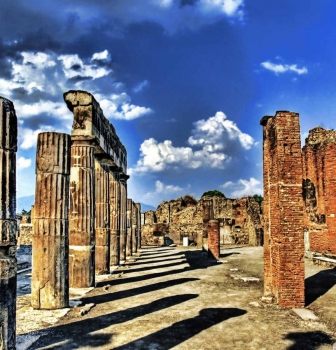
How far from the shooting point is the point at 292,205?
8.05 m

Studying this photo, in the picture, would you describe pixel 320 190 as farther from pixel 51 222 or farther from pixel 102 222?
pixel 51 222

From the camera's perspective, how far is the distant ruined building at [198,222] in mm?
30312

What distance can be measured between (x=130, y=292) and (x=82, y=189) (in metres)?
3.09

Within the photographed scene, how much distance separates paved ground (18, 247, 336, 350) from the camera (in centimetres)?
558

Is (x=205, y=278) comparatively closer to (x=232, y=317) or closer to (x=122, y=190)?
(x=232, y=317)

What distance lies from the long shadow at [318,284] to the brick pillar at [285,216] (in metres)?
0.74

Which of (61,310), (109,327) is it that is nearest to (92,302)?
(61,310)

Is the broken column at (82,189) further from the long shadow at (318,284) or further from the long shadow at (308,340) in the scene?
the long shadow at (308,340)

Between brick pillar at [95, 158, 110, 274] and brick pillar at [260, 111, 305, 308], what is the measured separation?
609 cm

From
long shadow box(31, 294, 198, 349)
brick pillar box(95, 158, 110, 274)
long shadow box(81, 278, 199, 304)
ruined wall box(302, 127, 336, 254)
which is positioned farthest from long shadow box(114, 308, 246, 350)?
ruined wall box(302, 127, 336, 254)

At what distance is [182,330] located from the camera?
6172mm

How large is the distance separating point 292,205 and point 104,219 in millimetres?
7018

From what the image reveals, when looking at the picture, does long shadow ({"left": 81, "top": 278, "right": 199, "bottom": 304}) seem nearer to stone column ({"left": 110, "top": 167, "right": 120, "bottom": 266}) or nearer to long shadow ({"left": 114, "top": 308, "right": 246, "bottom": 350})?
long shadow ({"left": 114, "top": 308, "right": 246, "bottom": 350})

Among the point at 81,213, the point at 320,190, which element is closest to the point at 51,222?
the point at 81,213
